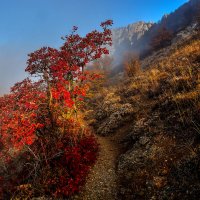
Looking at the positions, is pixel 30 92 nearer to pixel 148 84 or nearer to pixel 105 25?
pixel 105 25

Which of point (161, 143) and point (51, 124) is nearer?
point (161, 143)

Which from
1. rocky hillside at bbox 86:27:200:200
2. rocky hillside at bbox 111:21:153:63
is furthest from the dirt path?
rocky hillside at bbox 111:21:153:63

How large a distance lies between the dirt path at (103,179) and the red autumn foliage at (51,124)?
32 centimetres

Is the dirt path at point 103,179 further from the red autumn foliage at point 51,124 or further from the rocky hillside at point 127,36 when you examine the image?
the rocky hillside at point 127,36

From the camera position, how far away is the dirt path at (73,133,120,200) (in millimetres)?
7531

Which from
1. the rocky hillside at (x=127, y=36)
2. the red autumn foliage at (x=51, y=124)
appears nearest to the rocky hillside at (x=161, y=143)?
the red autumn foliage at (x=51, y=124)

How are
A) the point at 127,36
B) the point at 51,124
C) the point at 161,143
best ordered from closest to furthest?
the point at 161,143 < the point at 51,124 < the point at 127,36

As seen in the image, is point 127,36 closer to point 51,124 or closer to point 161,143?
point 51,124

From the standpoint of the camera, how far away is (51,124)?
33.0 ft

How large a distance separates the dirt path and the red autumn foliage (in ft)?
1.04

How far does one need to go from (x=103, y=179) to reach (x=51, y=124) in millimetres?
3429

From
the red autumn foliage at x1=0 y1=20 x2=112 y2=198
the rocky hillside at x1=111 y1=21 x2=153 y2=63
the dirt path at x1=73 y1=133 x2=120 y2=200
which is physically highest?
the rocky hillside at x1=111 y1=21 x2=153 y2=63

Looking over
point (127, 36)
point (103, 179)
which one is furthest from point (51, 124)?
point (127, 36)

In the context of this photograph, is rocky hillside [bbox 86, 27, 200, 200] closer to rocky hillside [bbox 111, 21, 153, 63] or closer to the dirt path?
the dirt path
